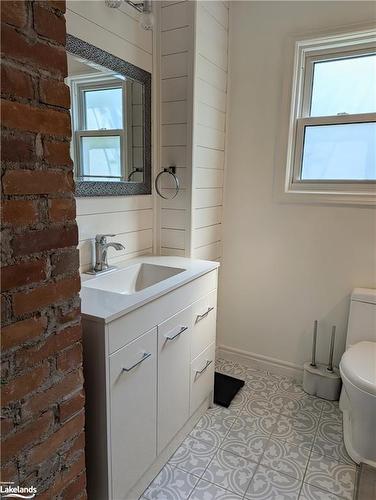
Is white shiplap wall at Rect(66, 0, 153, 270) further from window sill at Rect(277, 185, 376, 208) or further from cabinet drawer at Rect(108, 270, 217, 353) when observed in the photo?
window sill at Rect(277, 185, 376, 208)

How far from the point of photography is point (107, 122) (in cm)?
169

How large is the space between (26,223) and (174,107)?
140cm

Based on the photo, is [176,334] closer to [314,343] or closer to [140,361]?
[140,361]

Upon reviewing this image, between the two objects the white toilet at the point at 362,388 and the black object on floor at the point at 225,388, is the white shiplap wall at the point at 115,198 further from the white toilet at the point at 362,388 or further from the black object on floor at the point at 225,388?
the white toilet at the point at 362,388

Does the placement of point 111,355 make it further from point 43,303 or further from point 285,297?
point 285,297

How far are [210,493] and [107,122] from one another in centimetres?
174

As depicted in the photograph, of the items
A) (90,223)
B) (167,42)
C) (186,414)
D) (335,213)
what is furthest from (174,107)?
(186,414)

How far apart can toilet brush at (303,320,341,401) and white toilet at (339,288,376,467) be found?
17 cm

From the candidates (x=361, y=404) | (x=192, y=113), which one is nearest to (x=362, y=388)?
(x=361, y=404)

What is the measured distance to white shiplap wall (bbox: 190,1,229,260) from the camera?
1.91 metres

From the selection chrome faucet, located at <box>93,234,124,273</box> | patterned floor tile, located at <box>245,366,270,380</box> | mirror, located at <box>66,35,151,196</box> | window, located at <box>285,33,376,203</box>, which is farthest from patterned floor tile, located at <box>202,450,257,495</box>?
window, located at <box>285,33,376,203</box>

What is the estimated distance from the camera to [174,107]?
1947 mm

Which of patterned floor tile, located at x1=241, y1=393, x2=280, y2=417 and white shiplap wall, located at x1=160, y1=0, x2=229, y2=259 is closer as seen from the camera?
white shiplap wall, located at x1=160, y1=0, x2=229, y2=259

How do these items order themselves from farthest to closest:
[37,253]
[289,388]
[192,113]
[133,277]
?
[289,388]
[192,113]
[133,277]
[37,253]
